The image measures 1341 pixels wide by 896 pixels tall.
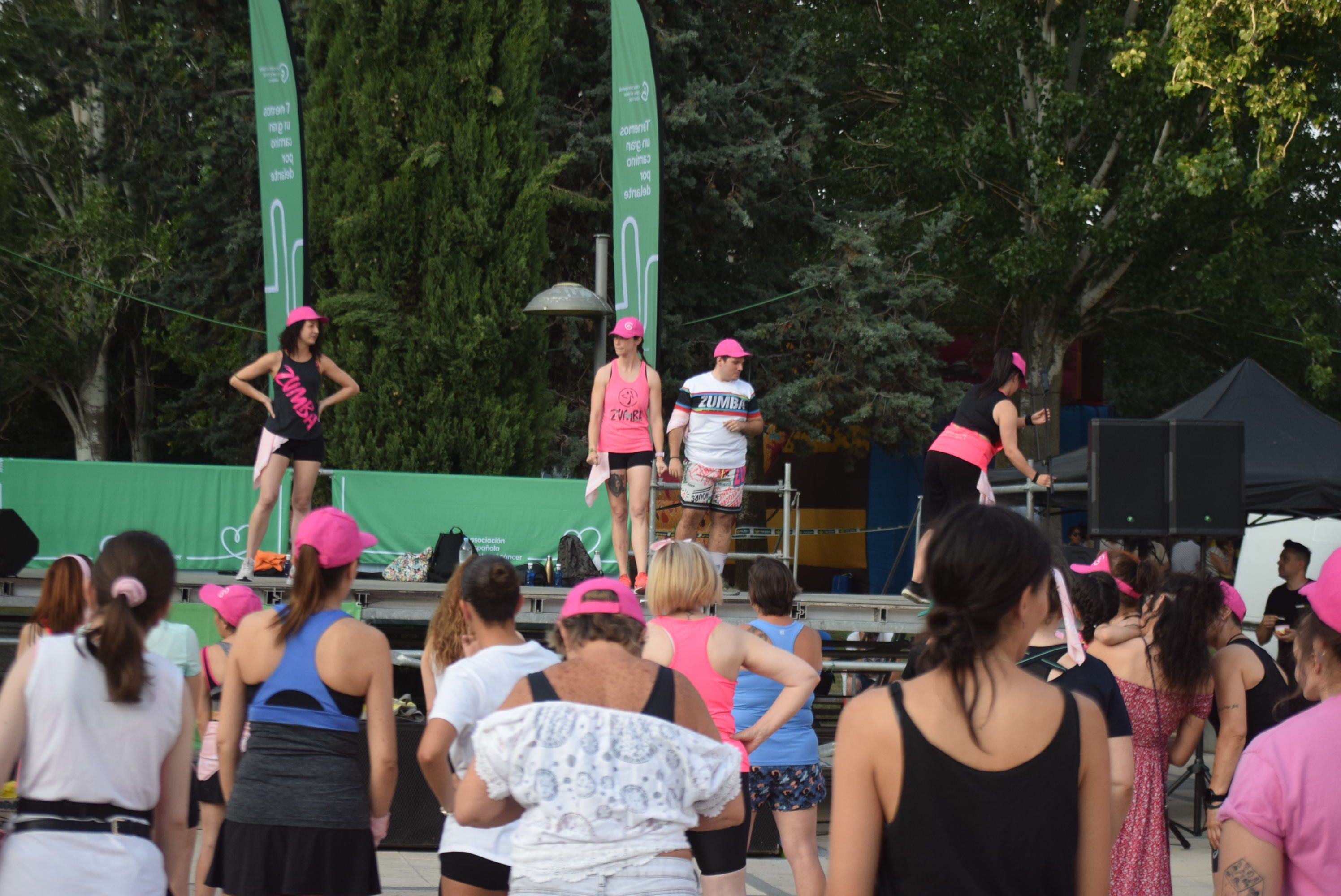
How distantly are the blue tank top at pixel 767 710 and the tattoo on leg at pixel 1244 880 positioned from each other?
129 inches

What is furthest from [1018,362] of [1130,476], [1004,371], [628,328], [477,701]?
[477,701]

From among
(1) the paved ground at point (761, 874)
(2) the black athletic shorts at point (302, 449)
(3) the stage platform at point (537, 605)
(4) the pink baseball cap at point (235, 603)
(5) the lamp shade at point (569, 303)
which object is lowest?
(1) the paved ground at point (761, 874)

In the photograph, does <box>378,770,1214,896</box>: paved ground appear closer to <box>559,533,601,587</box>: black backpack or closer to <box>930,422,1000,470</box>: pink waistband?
<box>930,422,1000,470</box>: pink waistband

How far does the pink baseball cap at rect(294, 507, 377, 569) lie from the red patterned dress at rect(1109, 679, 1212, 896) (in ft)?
9.78

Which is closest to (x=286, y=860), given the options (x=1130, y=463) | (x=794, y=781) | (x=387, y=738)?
(x=387, y=738)

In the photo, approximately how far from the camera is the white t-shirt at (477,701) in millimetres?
3719

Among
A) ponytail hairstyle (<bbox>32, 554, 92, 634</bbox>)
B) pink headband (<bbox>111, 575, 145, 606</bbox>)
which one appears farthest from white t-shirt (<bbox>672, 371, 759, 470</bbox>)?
pink headband (<bbox>111, 575, 145, 606</bbox>)

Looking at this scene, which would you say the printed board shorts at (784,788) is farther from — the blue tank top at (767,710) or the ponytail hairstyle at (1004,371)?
the ponytail hairstyle at (1004,371)

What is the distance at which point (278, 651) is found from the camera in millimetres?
3744

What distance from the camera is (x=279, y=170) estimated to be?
13.3 m

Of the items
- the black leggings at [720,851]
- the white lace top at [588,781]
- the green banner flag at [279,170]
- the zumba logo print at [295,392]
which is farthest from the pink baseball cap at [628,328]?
the white lace top at [588,781]

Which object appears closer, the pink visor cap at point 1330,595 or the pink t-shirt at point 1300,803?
the pink t-shirt at point 1300,803

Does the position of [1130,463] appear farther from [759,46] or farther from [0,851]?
[759,46]

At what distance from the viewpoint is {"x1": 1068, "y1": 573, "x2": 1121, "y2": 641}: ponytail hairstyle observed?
5250 mm
